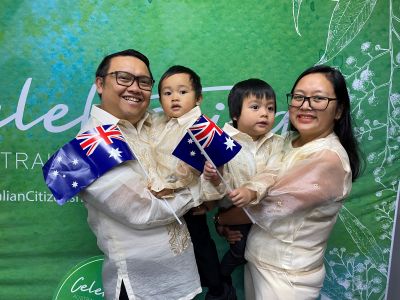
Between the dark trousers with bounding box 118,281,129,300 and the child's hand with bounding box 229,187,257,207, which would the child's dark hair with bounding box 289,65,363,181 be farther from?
the dark trousers with bounding box 118,281,129,300

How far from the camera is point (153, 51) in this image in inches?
90.0

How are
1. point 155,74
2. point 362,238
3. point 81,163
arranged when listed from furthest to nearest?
→ point 362,238
point 155,74
point 81,163

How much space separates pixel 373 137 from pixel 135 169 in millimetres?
1655

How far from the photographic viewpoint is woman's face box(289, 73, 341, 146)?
1.67 metres

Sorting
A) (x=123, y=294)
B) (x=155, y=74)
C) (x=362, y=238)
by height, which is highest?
(x=155, y=74)

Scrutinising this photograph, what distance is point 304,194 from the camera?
1.56m

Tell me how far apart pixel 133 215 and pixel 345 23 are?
70.4 inches

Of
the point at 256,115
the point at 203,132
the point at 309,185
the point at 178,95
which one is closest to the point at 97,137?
the point at 203,132

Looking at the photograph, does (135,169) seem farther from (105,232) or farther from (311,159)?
(311,159)

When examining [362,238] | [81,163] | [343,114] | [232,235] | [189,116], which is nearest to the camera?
[81,163]

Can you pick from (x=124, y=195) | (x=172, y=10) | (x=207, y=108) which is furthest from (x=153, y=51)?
(x=124, y=195)

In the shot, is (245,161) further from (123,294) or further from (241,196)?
(123,294)

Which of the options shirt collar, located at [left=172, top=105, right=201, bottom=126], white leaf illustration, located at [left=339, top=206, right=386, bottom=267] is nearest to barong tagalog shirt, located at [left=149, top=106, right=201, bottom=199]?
shirt collar, located at [left=172, top=105, right=201, bottom=126]

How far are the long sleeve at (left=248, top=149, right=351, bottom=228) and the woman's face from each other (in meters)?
0.15
